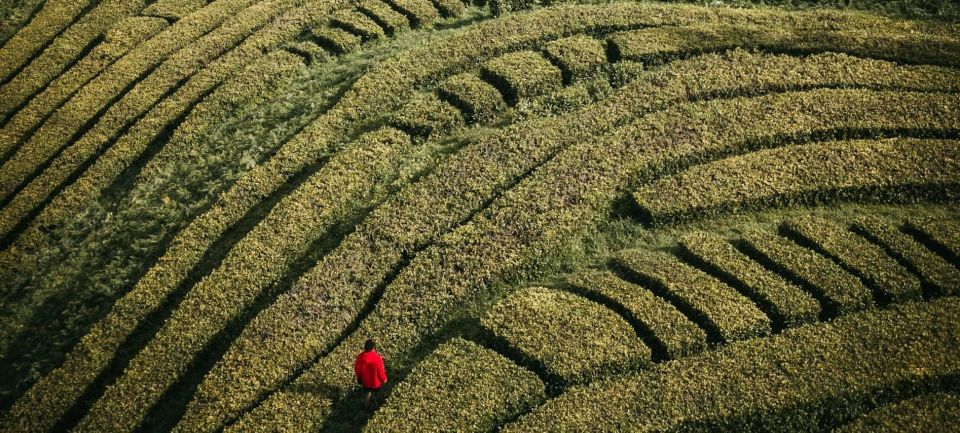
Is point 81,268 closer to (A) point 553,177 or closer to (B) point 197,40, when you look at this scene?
(B) point 197,40

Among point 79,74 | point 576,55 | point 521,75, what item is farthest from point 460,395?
point 79,74

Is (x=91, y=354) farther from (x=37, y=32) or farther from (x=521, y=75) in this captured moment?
(x=37, y=32)

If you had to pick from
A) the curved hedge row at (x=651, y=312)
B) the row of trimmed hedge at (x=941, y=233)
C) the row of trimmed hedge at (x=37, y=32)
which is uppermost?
the row of trimmed hedge at (x=37, y=32)

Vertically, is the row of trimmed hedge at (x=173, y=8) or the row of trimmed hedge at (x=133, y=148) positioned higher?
the row of trimmed hedge at (x=173, y=8)

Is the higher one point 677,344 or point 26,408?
point 677,344

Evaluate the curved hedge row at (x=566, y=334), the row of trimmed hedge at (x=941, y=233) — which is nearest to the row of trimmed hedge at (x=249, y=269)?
the curved hedge row at (x=566, y=334)

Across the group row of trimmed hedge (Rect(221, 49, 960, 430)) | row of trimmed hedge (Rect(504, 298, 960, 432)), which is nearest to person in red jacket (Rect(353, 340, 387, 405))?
row of trimmed hedge (Rect(221, 49, 960, 430))

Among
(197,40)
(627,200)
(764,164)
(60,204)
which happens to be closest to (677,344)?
(627,200)

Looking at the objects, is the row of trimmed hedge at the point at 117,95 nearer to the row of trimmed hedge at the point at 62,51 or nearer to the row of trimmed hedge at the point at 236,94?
the row of trimmed hedge at the point at 236,94
